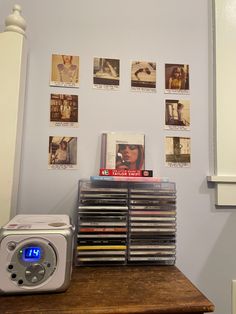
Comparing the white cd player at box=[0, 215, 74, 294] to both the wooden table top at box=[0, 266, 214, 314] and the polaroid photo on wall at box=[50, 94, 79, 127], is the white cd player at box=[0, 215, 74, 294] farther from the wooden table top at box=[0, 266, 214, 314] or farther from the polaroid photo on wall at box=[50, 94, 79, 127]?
the polaroid photo on wall at box=[50, 94, 79, 127]

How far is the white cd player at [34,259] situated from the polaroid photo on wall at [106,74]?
61 cm

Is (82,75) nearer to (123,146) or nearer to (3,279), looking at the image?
(123,146)

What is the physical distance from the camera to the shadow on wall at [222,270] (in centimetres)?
96

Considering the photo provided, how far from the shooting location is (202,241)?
3.23ft

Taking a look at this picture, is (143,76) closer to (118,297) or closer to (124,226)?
(124,226)

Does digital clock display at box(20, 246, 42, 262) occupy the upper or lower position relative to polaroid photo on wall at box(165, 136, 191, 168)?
lower

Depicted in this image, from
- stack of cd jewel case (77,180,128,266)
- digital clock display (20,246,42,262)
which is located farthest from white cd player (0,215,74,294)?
stack of cd jewel case (77,180,128,266)

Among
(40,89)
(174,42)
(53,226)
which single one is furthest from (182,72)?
(53,226)

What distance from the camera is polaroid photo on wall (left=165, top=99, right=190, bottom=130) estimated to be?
1.01 meters

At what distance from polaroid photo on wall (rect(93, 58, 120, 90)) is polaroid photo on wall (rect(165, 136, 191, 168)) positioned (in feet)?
A: 1.04

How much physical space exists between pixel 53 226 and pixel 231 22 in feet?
3.61

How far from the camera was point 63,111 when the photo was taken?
962 mm

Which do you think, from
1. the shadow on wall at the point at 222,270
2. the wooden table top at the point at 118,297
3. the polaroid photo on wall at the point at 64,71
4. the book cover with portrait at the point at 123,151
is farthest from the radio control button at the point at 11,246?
the shadow on wall at the point at 222,270

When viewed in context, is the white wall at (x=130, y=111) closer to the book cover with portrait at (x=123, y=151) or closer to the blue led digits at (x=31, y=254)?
the book cover with portrait at (x=123, y=151)
